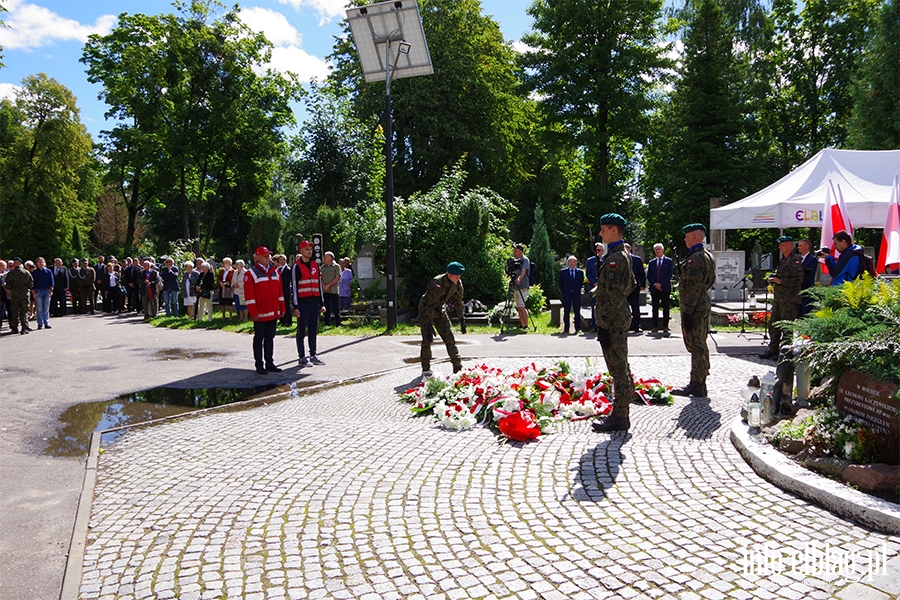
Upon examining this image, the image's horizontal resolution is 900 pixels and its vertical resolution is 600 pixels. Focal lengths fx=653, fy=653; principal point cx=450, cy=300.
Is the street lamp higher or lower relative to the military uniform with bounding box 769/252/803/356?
higher

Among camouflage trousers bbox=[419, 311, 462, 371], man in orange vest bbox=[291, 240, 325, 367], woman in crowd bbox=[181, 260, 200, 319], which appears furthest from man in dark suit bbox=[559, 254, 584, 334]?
woman in crowd bbox=[181, 260, 200, 319]

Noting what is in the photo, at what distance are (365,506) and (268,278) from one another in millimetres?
6377

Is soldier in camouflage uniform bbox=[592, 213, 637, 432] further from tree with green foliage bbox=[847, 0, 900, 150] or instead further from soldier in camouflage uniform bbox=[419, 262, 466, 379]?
tree with green foliage bbox=[847, 0, 900, 150]

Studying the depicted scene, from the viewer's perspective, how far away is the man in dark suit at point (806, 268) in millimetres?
10422

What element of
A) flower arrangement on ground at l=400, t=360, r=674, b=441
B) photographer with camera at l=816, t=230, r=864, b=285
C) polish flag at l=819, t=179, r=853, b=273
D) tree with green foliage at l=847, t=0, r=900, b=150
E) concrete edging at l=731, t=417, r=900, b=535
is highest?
tree with green foliage at l=847, t=0, r=900, b=150

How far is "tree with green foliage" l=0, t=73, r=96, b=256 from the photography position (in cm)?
3891

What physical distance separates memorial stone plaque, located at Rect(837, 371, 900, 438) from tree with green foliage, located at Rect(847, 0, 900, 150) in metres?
29.0

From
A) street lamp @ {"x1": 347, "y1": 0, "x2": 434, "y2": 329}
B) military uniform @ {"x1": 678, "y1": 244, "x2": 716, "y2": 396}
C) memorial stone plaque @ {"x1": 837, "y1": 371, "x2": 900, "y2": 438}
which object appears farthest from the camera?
street lamp @ {"x1": 347, "y1": 0, "x2": 434, "y2": 329}

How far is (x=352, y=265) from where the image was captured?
19781 millimetres

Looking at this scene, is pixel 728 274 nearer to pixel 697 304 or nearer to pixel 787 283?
pixel 787 283

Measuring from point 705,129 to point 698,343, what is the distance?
102 feet

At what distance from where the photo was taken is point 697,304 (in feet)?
25.0

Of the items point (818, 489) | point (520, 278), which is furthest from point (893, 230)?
point (520, 278)

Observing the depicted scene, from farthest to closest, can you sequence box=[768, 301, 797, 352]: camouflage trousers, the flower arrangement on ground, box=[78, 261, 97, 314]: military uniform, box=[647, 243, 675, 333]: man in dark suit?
box=[78, 261, 97, 314]: military uniform, box=[647, 243, 675, 333]: man in dark suit, box=[768, 301, 797, 352]: camouflage trousers, the flower arrangement on ground
